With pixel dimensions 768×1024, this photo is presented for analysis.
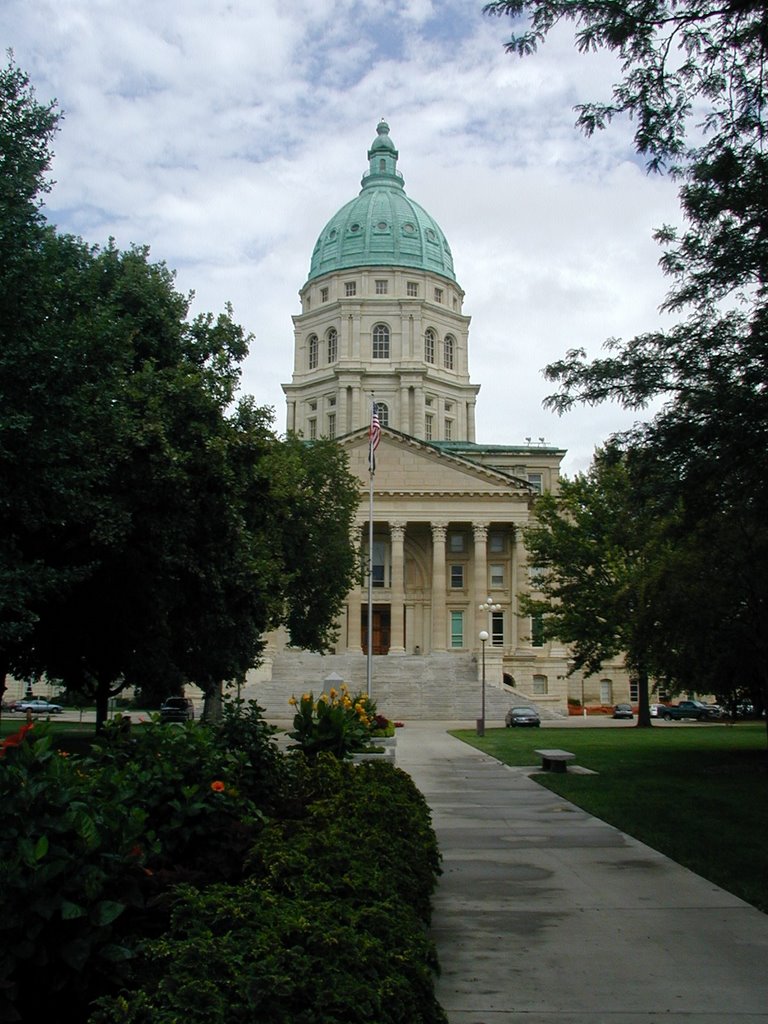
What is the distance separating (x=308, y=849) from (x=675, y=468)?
30.4 feet

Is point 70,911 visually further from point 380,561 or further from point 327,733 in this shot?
point 380,561

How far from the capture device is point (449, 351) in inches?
3944

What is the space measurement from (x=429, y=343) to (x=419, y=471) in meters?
26.7

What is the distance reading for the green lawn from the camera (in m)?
12.1

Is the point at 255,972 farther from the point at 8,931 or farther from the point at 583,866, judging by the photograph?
the point at 583,866

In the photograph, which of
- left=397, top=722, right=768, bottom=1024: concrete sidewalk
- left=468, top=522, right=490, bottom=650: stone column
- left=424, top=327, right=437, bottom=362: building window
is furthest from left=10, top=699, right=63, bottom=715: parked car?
left=397, top=722, right=768, bottom=1024: concrete sidewalk

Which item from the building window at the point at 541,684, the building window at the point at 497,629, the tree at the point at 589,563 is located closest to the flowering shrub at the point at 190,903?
the tree at the point at 589,563

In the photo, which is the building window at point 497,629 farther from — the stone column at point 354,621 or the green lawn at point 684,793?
the green lawn at point 684,793

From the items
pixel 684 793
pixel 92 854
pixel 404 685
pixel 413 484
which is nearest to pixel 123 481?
pixel 684 793

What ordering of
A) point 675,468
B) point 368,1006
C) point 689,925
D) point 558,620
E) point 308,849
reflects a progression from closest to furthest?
point 368,1006 < point 308,849 < point 689,925 < point 675,468 < point 558,620

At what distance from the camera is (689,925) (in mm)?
8742

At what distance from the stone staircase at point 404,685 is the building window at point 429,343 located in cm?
3642

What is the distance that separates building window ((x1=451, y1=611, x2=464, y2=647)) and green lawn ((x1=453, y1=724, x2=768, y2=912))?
128 ft

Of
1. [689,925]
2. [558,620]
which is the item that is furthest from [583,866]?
[558,620]
